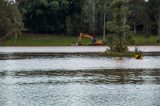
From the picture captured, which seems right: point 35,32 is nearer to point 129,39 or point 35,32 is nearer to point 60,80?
point 129,39

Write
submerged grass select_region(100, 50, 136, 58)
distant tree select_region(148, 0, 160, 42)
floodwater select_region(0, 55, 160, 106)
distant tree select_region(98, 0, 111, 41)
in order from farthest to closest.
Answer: distant tree select_region(98, 0, 111, 41) → distant tree select_region(148, 0, 160, 42) → submerged grass select_region(100, 50, 136, 58) → floodwater select_region(0, 55, 160, 106)

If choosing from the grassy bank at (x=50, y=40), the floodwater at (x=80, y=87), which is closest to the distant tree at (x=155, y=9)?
the grassy bank at (x=50, y=40)

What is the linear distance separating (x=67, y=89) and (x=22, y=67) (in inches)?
890

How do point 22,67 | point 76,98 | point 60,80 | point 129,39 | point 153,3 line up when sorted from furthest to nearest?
1. point 153,3
2. point 129,39
3. point 22,67
4. point 60,80
5. point 76,98

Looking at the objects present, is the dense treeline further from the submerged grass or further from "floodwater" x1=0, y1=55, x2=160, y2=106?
"floodwater" x1=0, y1=55, x2=160, y2=106

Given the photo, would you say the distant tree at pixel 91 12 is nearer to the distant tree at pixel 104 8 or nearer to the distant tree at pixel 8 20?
the distant tree at pixel 104 8

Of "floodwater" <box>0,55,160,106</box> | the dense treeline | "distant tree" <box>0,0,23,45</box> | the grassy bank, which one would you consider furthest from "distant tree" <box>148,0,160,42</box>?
"floodwater" <box>0,55,160,106</box>

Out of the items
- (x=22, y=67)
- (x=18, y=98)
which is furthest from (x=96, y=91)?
(x=22, y=67)

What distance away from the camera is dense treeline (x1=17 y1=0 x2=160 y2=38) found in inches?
5512

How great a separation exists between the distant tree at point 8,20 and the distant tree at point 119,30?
16.4 meters

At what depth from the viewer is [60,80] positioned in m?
44.2

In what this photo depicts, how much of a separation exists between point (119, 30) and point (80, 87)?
147 ft

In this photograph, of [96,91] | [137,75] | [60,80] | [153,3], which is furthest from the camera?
[153,3]

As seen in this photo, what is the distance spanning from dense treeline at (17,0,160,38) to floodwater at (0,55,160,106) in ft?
275
